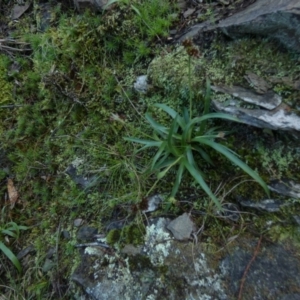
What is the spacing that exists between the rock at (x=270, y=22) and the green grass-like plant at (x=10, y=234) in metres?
1.95

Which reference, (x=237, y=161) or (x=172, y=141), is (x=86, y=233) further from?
(x=237, y=161)

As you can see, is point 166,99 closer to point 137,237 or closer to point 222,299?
point 137,237

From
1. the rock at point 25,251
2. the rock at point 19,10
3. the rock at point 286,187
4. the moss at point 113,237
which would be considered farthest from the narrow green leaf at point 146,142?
the rock at point 19,10

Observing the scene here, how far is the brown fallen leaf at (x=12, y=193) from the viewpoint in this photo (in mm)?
2871

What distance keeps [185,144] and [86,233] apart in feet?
2.77

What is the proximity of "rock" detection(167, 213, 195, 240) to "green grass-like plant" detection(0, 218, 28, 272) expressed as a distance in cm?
114

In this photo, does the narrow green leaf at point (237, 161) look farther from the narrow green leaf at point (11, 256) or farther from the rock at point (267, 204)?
the narrow green leaf at point (11, 256)

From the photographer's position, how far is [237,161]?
200cm

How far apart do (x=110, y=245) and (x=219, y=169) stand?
2.60 ft

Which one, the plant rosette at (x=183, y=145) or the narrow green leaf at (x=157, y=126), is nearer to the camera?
the plant rosette at (x=183, y=145)

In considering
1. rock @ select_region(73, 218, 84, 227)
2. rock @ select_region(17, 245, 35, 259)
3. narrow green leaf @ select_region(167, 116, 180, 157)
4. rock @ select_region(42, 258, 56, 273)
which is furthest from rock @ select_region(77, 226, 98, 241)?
narrow green leaf @ select_region(167, 116, 180, 157)

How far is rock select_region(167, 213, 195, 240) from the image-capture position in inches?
84.6

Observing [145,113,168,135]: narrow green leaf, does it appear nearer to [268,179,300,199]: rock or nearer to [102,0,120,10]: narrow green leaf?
[268,179,300,199]: rock

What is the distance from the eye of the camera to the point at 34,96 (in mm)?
3131
